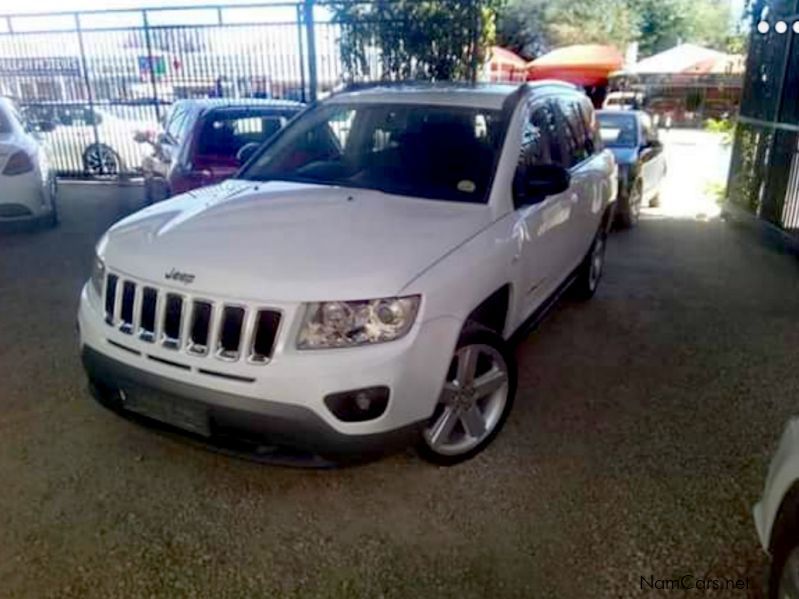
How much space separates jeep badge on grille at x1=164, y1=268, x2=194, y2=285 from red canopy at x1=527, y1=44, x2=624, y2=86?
18087mm

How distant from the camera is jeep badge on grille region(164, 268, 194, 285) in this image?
8.18 ft

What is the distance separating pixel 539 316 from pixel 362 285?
1.77 metres

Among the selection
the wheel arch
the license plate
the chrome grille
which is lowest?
the license plate

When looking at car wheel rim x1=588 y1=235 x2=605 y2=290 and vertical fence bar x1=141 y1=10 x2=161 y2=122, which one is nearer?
car wheel rim x1=588 y1=235 x2=605 y2=290

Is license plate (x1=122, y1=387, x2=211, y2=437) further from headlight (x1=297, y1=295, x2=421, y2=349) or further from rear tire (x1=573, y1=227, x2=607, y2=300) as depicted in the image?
rear tire (x1=573, y1=227, x2=607, y2=300)

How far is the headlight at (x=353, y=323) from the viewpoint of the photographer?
93.6 inches

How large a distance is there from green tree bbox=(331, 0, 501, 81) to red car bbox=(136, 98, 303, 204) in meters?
3.85

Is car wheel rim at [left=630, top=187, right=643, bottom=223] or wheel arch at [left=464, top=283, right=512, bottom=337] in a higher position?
wheel arch at [left=464, top=283, right=512, bottom=337]

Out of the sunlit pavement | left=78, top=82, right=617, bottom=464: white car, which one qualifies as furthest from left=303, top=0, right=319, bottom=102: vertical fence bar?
left=78, top=82, right=617, bottom=464: white car

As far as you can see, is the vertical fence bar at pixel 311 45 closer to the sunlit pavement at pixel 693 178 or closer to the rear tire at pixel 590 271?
the sunlit pavement at pixel 693 178

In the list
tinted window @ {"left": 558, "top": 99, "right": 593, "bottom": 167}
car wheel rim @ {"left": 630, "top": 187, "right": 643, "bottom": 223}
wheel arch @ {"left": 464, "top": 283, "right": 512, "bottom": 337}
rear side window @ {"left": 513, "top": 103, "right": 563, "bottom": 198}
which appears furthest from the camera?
car wheel rim @ {"left": 630, "top": 187, "right": 643, "bottom": 223}

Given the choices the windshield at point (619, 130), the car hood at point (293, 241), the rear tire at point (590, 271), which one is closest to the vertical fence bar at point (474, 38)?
the windshield at point (619, 130)

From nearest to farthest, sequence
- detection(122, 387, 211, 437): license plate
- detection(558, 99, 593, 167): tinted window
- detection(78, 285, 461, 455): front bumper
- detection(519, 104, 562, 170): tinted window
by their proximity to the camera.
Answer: detection(78, 285, 461, 455): front bumper
detection(122, 387, 211, 437): license plate
detection(519, 104, 562, 170): tinted window
detection(558, 99, 593, 167): tinted window

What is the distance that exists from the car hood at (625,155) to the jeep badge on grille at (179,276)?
6.38 meters
